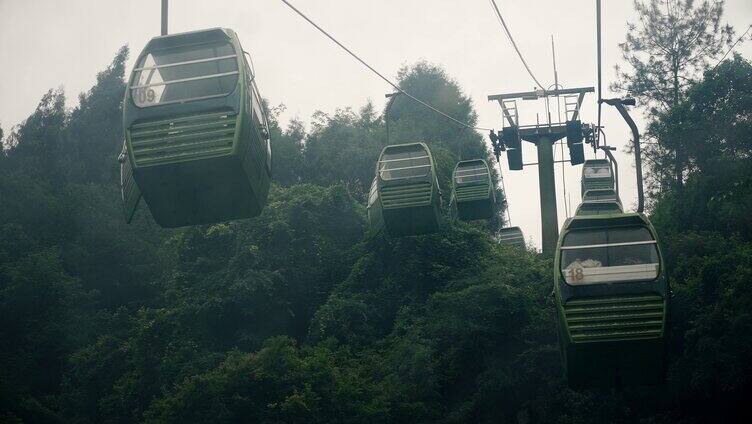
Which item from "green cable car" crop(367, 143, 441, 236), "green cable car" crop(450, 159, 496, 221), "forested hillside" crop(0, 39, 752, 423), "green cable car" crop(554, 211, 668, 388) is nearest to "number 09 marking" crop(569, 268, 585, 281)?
"green cable car" crop(554, 211, 668, 388)

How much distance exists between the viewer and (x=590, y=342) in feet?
43.1

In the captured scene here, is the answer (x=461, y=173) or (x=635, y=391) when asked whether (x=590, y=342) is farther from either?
(x=461, y=173)

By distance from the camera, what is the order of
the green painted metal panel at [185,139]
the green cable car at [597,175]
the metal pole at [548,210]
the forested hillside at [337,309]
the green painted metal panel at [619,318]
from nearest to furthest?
the green painted metal panel at [185,139]
the green painted metal panel at [619,318]
the forested hillside at [337,309]
the metal pole at [548,210]
the green cable car at [597,175]

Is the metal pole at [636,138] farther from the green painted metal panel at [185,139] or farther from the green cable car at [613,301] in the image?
the green painted metal panel at [185,139]

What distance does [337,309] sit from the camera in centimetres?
3084

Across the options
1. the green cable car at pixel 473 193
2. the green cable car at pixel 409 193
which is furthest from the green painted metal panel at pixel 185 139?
the green cable car at pixel 473 193

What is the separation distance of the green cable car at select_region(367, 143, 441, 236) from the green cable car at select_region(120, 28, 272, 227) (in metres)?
7.71

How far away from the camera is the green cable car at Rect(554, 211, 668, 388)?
42.7 feet

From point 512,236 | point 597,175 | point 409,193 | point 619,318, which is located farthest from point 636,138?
point 512,236

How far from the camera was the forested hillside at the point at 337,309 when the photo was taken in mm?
25047

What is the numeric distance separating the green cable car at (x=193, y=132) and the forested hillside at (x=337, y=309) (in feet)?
43.3

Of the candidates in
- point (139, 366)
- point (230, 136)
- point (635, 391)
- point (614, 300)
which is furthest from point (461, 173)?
point (230, 136)

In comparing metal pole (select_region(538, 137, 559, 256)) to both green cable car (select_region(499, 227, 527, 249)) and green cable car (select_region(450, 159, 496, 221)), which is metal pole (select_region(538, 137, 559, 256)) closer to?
green cable car (select_region(450, 159, 496, 221))

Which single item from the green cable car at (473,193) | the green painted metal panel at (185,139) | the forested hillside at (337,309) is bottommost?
the forested hillside at (337,309)
